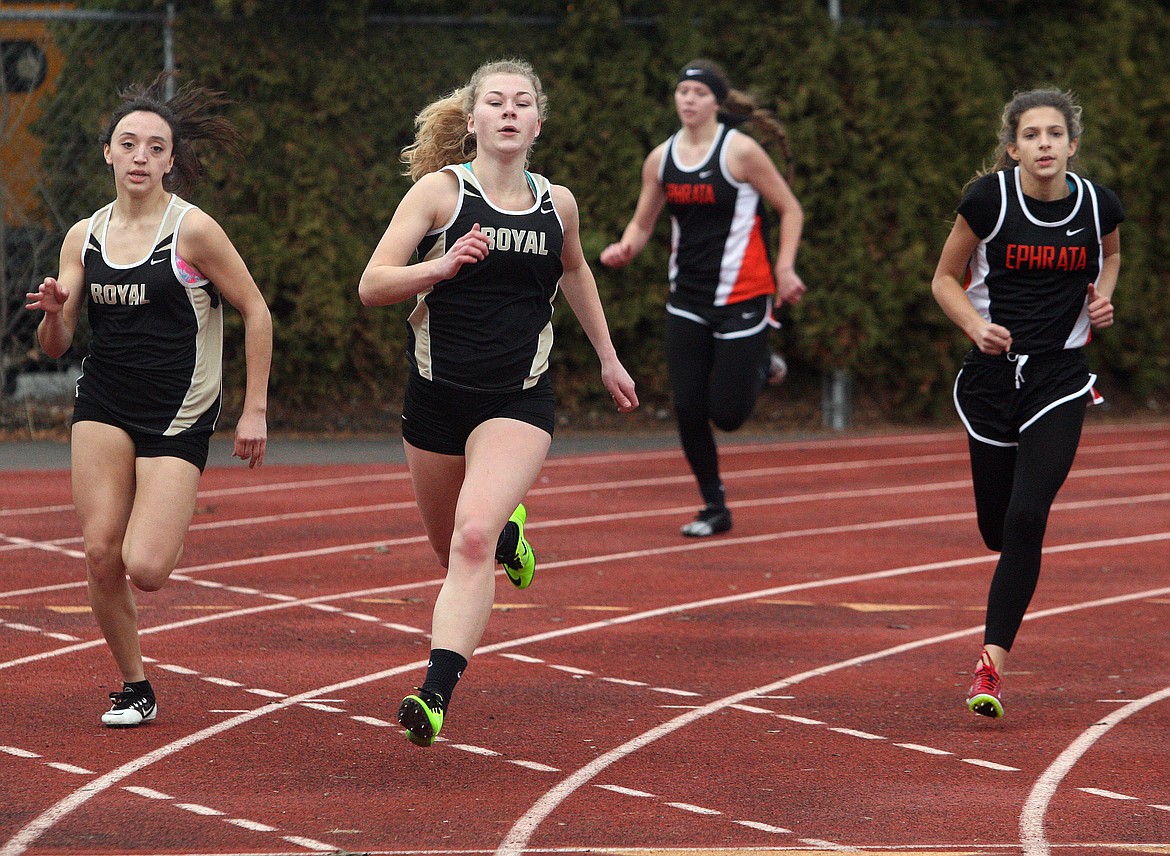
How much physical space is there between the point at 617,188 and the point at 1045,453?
8.41 metres

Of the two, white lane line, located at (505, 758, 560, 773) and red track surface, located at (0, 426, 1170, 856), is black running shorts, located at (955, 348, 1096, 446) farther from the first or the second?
white lane line, located at (505, 758, 560, 773)

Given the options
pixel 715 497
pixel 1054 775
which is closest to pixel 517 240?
pixel 1054 775

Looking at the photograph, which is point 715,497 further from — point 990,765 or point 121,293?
point 121,293

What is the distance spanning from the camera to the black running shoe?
16.4 feet

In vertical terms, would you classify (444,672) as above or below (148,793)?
above

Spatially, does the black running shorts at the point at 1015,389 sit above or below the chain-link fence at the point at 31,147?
below

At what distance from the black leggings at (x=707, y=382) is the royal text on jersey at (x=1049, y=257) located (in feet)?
10.9

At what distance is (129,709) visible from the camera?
5.03 meters

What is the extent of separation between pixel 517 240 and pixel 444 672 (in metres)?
1.27

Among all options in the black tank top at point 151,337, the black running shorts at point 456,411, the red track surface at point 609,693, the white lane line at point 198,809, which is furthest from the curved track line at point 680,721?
the black tank top at point 151,337

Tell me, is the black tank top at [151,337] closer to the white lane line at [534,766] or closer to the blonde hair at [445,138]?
the blonde hair at [445,138]

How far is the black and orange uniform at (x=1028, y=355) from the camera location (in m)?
5.38

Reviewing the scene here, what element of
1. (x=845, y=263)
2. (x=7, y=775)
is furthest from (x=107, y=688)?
(x=845, y=263)

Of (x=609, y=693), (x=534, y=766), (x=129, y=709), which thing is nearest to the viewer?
(x=534, y=766)
